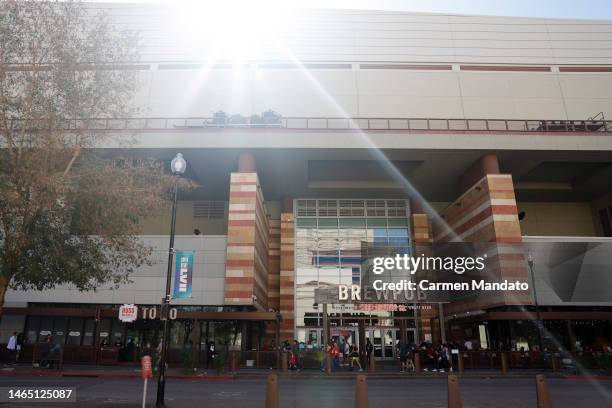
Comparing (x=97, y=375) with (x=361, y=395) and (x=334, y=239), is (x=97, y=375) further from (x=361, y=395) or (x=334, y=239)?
(x=334, y=239)

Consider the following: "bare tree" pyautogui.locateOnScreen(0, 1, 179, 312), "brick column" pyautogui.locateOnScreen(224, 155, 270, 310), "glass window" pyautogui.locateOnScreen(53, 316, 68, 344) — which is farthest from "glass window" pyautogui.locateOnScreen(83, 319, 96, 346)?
"bare tree" pyautogui.locateOnScreen(0, 1, 179, 312)

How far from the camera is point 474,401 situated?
1370cm

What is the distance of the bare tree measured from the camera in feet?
41.4

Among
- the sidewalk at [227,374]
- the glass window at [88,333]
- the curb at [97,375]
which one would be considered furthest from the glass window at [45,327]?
the curb at [97,375]

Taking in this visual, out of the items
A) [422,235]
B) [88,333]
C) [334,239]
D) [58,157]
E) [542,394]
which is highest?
[422,235]

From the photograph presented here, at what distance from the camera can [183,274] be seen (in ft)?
93.8

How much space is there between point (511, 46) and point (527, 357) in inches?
1172

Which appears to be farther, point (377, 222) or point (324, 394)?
point (377, 222)

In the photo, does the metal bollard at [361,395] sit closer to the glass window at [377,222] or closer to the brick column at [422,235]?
the brick column at [422,235]

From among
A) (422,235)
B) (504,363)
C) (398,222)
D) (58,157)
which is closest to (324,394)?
(58,157)

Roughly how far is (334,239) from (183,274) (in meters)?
14.7

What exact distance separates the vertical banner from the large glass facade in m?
11.5

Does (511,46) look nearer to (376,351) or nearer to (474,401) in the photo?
(376,351)

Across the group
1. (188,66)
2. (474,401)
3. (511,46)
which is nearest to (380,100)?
(511,46)
